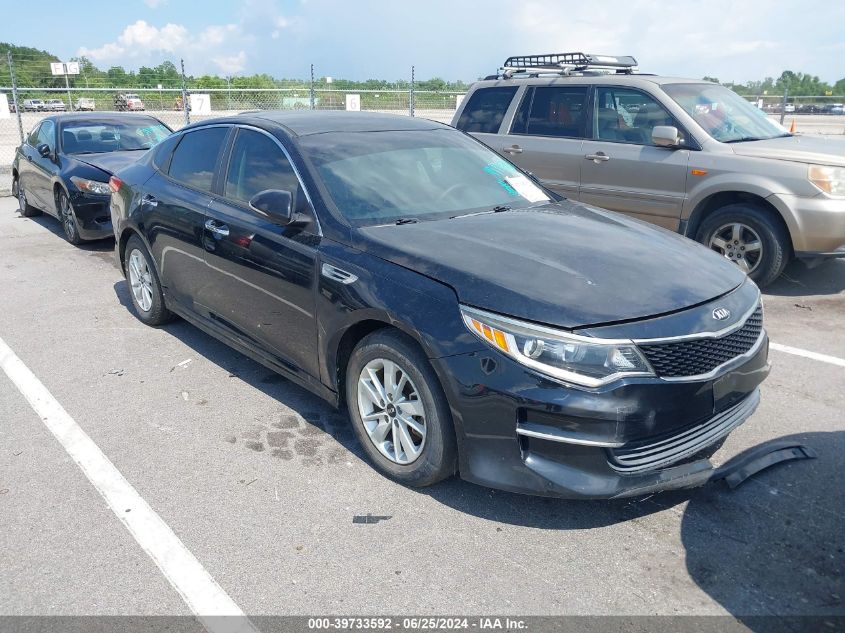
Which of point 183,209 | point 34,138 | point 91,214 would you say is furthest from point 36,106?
point 183,209

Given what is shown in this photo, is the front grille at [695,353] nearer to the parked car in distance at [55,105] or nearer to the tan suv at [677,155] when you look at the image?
the tan suv at [677,155]

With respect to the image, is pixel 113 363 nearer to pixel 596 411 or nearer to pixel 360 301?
pixel 360 301

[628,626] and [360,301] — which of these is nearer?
Answer: [628,626]

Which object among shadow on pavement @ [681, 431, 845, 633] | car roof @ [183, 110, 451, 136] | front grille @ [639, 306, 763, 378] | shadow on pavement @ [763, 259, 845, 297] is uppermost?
car roof @ [183, 110, 451, 136]

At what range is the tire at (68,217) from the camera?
28.8 ft

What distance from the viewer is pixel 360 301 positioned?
135 inches

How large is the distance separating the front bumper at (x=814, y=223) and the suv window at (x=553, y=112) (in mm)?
2164

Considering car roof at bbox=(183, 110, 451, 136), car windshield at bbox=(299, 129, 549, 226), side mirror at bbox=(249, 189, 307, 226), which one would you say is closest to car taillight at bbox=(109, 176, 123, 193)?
car roof at bbox=(183, 110, 451, 136)

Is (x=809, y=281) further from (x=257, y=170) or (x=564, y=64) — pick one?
(x=257, y=170)

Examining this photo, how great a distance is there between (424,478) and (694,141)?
16.3 ft

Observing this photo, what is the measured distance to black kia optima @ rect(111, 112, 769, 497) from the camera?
2900 millimetres

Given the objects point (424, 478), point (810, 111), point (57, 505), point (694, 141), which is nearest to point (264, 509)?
point (424, 478)

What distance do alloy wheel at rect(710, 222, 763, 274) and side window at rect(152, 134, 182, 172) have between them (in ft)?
16.0

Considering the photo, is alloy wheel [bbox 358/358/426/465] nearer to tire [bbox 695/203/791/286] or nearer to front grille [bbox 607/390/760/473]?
front grille [bbox 607/390/760/473]
